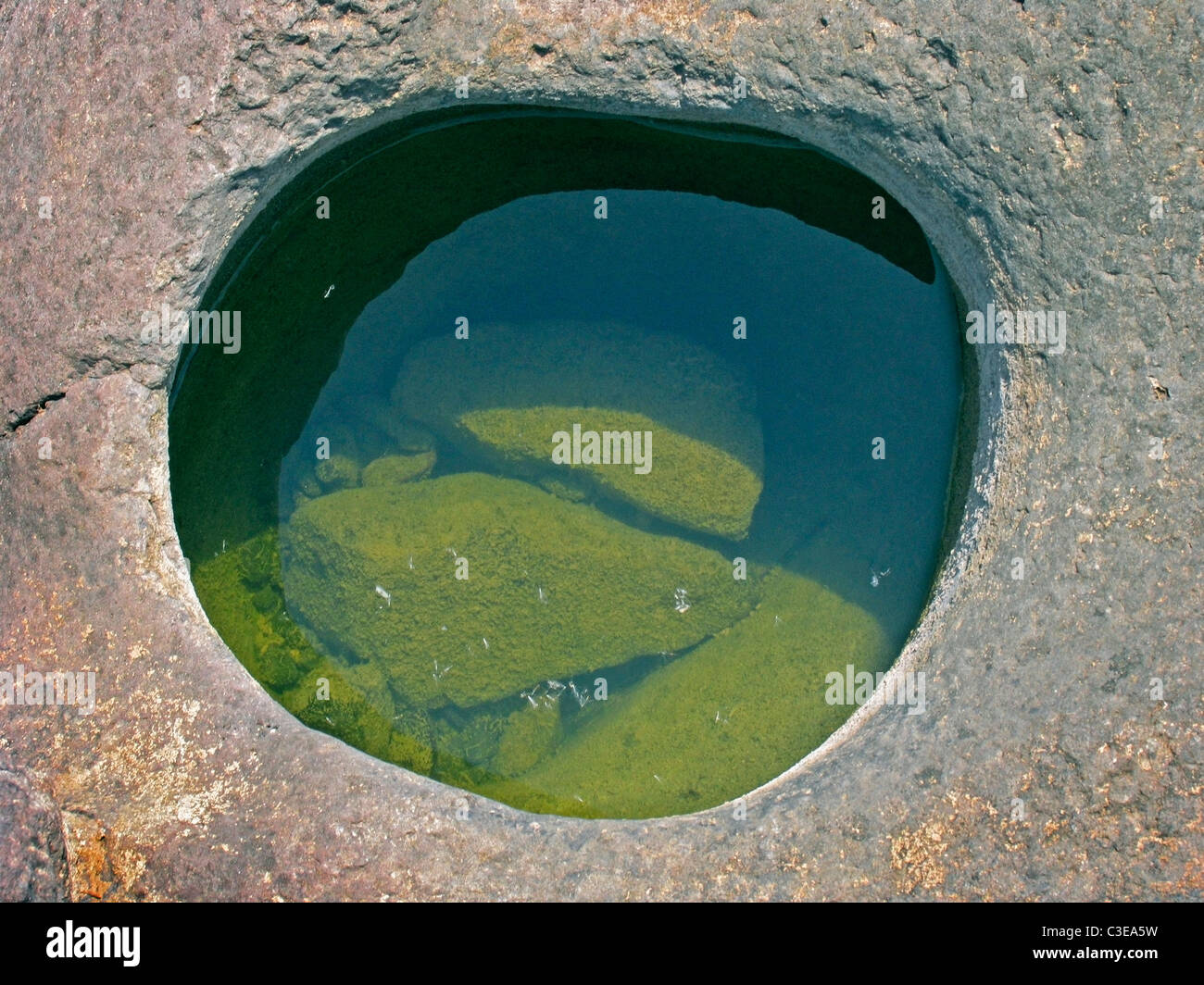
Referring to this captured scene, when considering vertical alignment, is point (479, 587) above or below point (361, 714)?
above

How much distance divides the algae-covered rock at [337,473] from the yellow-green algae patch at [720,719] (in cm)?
157

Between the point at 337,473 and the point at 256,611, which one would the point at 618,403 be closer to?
the point at 337,473

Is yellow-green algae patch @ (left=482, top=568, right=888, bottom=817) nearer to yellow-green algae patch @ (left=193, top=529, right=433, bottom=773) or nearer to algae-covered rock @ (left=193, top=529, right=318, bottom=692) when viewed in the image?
yellow-green algae patch @ (left=193, top=529, right=433, bottom=773)

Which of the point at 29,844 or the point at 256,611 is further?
the point at 256,611

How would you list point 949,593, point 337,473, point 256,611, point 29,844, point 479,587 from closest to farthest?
1. point 29,844
2. point 949,593
3. point 256,611
4. point 479,587
5. point 337,473

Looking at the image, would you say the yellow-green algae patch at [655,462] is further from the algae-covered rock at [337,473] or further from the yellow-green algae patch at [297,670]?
the yellow-green algae patch at [297,670]

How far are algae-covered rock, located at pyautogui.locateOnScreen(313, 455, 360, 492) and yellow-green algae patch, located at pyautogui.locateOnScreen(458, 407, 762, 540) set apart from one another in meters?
0.59

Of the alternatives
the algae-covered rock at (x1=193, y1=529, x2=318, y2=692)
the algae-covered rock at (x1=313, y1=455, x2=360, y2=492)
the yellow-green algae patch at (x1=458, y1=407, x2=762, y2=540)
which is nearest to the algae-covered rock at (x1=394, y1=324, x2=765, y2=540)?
the yellow-green algae patch at (x1=458, y1=407, x2=762, y2=540)

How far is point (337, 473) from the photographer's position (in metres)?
4.14

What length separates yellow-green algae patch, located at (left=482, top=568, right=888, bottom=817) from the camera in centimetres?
371

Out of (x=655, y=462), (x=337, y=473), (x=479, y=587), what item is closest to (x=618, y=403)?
(x=655, y=462)

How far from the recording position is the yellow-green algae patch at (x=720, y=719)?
12.2ft

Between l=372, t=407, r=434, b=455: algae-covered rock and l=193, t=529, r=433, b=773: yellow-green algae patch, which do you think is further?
l=372, t=407, r=434, b=455: algae-covered rock

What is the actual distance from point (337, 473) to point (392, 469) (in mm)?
252
